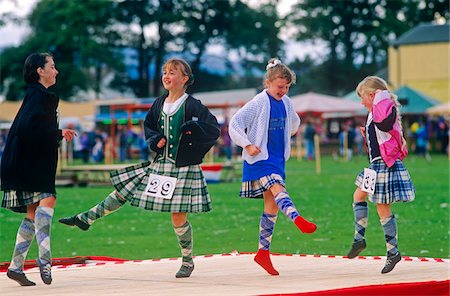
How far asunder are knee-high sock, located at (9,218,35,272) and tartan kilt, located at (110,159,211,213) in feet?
2.63

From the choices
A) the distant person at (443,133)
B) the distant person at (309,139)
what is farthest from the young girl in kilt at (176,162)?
the distant person at (443,133)

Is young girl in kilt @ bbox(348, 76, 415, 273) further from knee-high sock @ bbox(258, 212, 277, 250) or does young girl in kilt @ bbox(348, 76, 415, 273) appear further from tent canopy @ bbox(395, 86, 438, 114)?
tent canopy @ bbox(395, 86, 438, 114)

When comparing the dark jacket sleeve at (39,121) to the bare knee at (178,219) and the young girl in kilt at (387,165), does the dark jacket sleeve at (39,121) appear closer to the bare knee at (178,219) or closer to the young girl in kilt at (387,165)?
the bare knee at (178,219)

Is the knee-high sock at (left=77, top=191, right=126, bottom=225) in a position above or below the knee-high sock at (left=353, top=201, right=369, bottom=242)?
above

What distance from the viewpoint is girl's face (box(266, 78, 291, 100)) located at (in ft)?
29.6

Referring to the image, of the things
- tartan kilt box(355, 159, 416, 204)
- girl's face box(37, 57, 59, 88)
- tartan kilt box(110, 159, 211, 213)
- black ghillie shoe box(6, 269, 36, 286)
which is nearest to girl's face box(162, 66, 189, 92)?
tartan kilt box(110, 159, 211, 213)

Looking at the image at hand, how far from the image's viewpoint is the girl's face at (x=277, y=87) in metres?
9.02

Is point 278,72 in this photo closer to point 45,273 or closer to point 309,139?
point 45,273

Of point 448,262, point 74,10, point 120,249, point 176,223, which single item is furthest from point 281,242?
point 74,10

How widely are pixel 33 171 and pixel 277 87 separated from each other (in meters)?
2.13

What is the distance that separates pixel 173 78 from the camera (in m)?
8.89

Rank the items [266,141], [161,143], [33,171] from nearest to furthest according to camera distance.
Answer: [33,171] < [161,143] < [266,141]

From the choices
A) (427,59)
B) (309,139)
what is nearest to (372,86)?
(309,139)

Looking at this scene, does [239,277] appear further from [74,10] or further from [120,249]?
[74,10]
